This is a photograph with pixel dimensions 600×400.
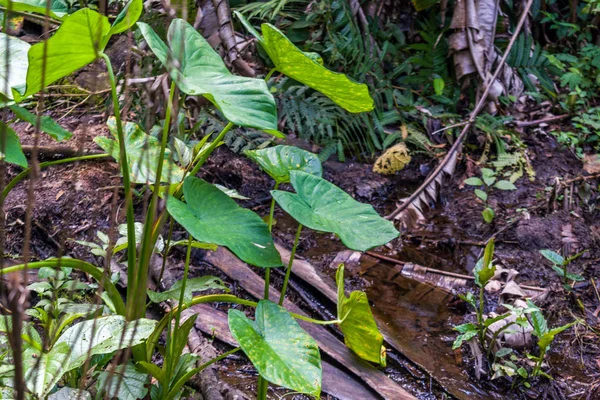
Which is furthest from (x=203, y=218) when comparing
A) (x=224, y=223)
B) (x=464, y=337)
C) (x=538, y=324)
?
(x=538, y=324)

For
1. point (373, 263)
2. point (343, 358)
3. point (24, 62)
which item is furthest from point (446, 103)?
point (24, 62)

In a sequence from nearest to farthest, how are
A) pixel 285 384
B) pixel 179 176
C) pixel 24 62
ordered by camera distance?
pixel 285 384 < pixel 24 62 < pixel 179 176

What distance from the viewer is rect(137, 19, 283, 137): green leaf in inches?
48.4

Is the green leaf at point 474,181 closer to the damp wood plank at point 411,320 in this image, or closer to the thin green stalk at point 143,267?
the damp wood plank at point 411,320

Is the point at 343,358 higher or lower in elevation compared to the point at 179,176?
lower

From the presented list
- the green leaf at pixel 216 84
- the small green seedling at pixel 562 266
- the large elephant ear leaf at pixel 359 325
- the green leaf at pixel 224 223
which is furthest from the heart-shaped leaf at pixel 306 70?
the small green seedling at pixel 562 266

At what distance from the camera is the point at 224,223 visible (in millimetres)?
1412

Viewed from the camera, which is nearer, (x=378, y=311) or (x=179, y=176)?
(x=179, y=176)

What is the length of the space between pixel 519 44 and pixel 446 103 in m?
0.73

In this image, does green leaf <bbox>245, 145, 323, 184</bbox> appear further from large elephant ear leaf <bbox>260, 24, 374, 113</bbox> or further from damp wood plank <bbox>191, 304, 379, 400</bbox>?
damp wood plank <bbox>191, 304, 379, 400</bbox>

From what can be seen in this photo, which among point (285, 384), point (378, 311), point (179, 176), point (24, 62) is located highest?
point (24, 62)

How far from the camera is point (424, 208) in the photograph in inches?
122

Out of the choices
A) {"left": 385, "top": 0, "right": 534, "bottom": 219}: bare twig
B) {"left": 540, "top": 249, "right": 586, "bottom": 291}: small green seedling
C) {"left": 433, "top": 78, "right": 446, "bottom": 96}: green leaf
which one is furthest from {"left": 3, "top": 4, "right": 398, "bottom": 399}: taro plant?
{"left": 433, "top": 78, "right": 446, "bottom": 96}: green leaf

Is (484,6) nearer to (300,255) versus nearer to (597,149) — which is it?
(597,149)
